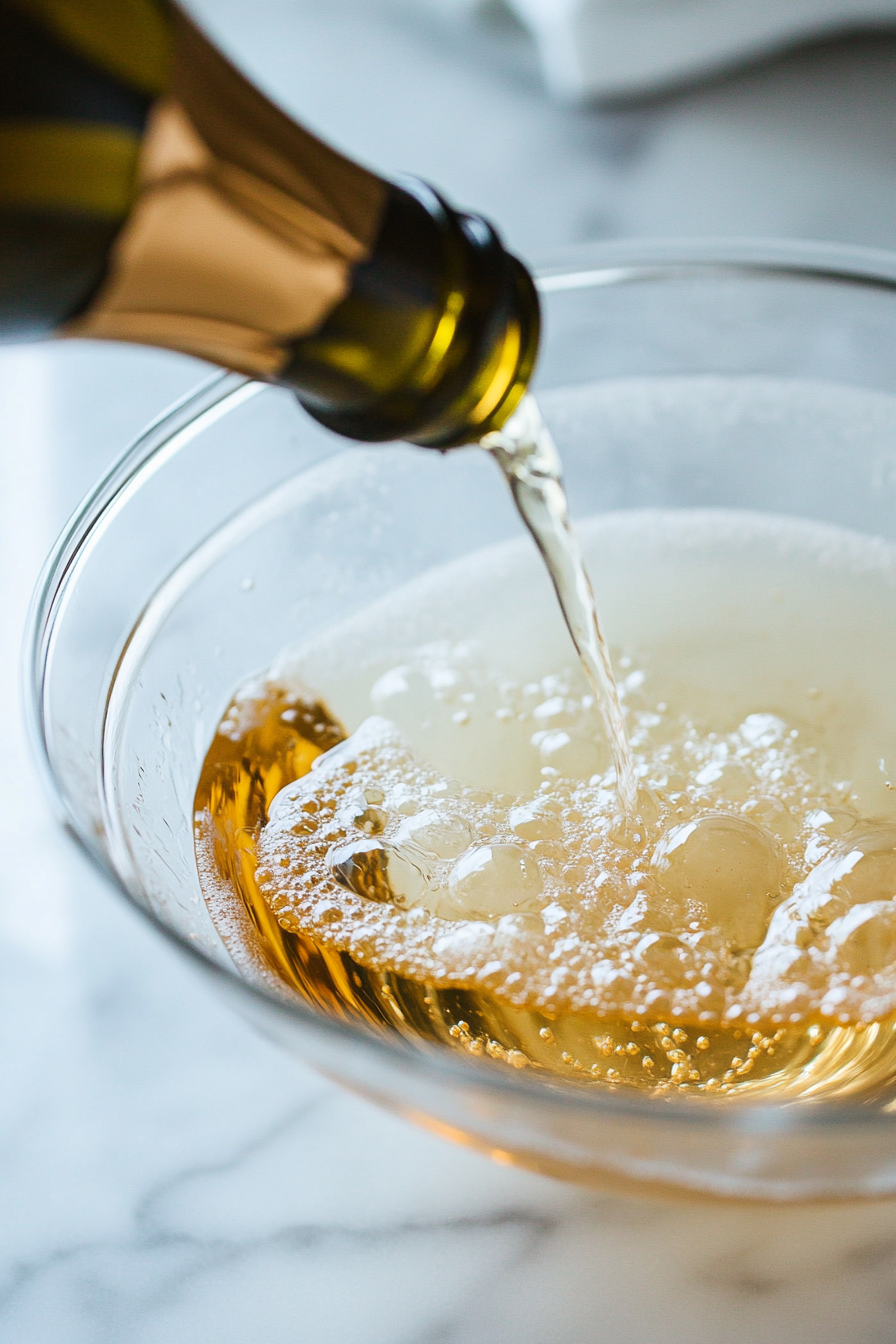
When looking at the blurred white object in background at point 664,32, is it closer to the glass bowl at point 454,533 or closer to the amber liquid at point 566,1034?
the glass bowl at point 454,533

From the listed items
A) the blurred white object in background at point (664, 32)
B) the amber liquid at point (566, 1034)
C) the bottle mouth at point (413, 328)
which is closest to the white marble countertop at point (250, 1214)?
the amber liquid at point (566, 1034)

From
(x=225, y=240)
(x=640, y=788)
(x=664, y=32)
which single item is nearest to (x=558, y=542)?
(x=640, y=788)

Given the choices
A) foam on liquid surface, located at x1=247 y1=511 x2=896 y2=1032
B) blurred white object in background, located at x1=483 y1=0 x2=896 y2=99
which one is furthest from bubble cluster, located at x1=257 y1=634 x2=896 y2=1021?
blurred white object in background, located at x1=483 y1=0 x2=896 y2=99

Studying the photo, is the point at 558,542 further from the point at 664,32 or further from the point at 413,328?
the point at 664,32

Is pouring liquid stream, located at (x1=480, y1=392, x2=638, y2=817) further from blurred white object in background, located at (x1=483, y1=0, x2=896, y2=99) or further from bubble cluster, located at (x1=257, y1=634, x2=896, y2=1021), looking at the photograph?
blurred white object in background, located at (x1=483, y1=0, x2=896, y2=99)

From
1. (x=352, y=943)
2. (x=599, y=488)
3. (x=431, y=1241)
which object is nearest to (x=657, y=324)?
(x=599, y=488)

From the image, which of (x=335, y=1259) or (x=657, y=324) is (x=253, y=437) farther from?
(x=335, y=1259)
